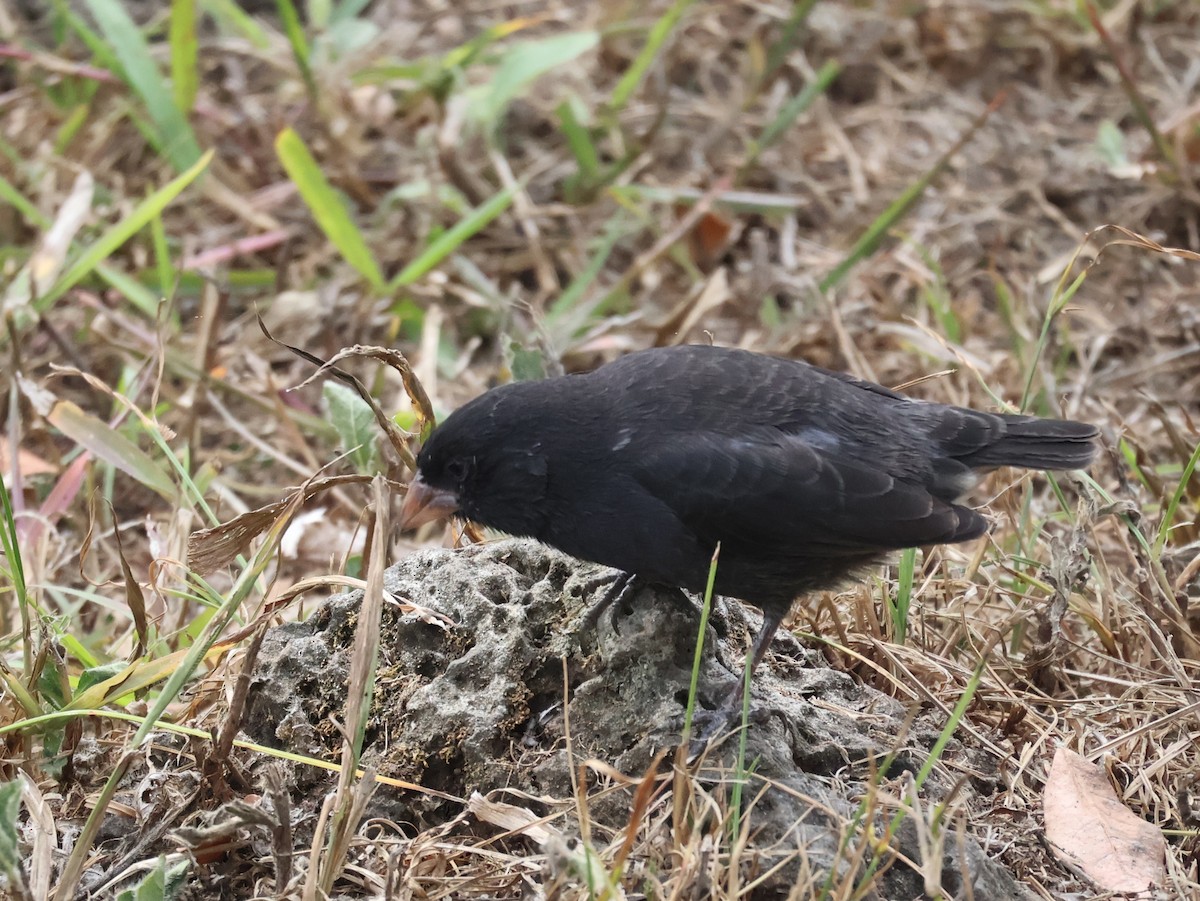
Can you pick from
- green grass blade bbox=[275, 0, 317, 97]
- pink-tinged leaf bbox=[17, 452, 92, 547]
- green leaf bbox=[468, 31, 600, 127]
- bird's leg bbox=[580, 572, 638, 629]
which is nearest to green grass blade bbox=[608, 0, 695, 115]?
green leaf bbox=[468, 31, 600, 127]

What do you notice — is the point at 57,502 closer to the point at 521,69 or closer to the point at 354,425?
the point at 354,425

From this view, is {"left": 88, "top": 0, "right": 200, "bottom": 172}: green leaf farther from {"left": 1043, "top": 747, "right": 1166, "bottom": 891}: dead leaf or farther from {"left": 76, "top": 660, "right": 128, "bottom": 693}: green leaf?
{"left": 1043, "top": 747, "right": 1166, "bottom": 891}: dead leaf

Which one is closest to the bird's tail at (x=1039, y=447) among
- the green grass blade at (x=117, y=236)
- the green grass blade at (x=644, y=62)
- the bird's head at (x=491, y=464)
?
the bird's head at (x=491, y=464)

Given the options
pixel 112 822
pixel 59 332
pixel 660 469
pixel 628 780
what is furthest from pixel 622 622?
pixel 59 332

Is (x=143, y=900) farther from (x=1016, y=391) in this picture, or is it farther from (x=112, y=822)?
(x=1016, y=391)

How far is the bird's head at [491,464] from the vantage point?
301cm

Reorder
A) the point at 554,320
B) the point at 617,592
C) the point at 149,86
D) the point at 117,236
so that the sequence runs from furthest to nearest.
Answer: the point at 149,86, the point at 554,320, the point at 117,236, the point at 617,592

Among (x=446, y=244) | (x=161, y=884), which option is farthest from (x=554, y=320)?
(x=161, y=884)

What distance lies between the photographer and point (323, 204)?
15.9 feet

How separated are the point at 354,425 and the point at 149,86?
2803mm

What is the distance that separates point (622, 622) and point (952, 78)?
4.77 meters

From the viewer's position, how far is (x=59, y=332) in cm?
492

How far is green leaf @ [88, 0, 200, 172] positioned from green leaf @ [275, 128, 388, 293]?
0.80m

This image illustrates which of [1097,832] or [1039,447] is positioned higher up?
[1039,447]
